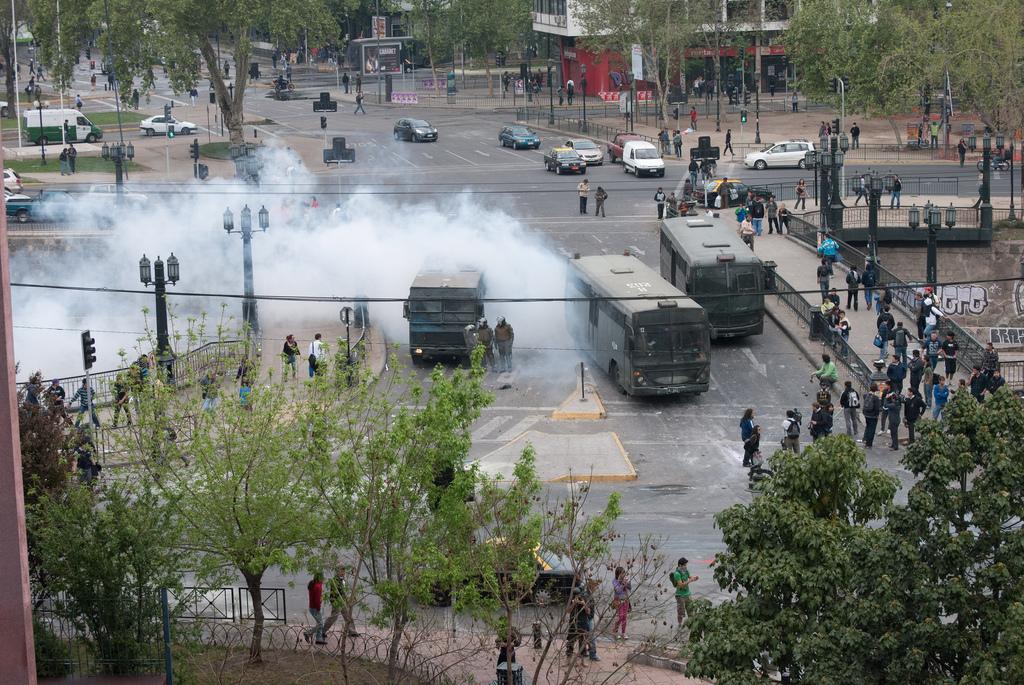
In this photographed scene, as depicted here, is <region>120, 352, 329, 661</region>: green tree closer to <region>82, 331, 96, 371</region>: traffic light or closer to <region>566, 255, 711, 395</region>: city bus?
<region>82, 331, 96, 371</region>: traffic light

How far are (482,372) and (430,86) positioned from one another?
76.6 metres

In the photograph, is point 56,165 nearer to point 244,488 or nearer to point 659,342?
point 659,342

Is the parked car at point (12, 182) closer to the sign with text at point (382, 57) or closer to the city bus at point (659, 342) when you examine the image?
the city bus at point (659, 342)

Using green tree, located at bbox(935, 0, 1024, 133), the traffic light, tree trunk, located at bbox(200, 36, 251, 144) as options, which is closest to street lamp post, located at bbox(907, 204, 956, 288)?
green tree, located at bbox(935, 0, 1024, 133)

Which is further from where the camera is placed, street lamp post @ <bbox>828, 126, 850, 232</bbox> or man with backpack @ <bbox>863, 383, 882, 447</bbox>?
street lamp post @ <bbox>828, 126, 850, 232</bbox>

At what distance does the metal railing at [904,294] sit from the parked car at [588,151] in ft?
49.7

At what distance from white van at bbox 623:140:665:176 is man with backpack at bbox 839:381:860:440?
96.8 ft

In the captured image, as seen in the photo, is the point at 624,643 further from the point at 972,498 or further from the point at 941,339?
the point at 941,339

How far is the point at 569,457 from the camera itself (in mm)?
28234

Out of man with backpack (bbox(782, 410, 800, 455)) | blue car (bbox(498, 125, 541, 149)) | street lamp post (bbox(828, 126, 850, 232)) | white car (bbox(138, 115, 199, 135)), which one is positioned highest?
white car (bbox(138, 115, 199, 135))

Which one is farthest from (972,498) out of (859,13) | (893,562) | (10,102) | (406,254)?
(10,102)

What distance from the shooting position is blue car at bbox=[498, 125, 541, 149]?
2633 inches

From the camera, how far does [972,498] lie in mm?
14062

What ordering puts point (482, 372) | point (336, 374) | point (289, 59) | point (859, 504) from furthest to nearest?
point (289, 59) < point (336, 374) < point (482, 372) < point (859, 504)
